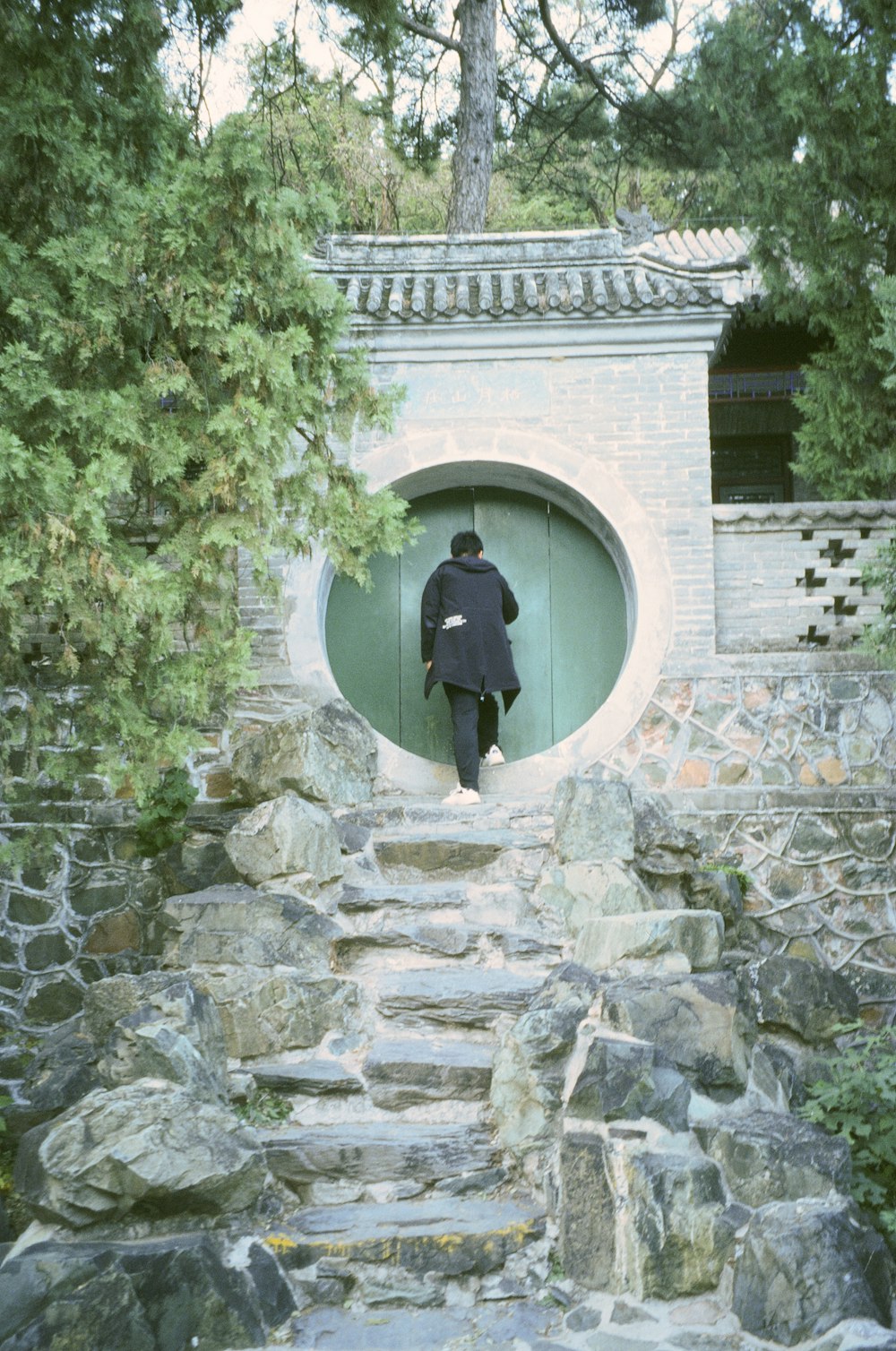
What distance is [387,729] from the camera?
8.98 metres

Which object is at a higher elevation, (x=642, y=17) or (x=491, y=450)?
(x=642, y=17)

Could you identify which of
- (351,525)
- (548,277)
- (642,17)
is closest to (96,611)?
(351,525)

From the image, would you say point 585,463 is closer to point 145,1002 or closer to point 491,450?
point 491,450

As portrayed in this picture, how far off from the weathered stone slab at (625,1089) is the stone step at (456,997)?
755 mm

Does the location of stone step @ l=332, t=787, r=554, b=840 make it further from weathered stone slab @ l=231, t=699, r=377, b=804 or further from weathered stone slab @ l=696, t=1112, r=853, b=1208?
weathered stone slab @ l=696, t=1112, r=853, b=1208

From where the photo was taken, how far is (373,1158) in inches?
190

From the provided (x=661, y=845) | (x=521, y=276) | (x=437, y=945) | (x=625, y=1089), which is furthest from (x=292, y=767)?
(x=521, y=276)

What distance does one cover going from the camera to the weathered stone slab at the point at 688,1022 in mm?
5027

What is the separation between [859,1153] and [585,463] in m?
4.89

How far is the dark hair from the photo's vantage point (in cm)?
809

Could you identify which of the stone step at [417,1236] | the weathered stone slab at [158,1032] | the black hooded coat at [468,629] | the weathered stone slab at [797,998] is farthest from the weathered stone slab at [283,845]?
the weathered stone slab at [797,998]

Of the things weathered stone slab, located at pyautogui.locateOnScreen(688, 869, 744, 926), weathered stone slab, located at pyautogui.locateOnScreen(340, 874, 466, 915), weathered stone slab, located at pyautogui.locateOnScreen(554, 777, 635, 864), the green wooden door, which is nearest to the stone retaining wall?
weathered stone slab, located at pyautogui.locateOnScreen(688, 869, 744, 926)

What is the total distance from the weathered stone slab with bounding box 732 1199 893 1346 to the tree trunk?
35.1 feet

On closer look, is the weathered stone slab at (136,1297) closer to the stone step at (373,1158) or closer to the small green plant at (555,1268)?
the stone step at (373,1158)
